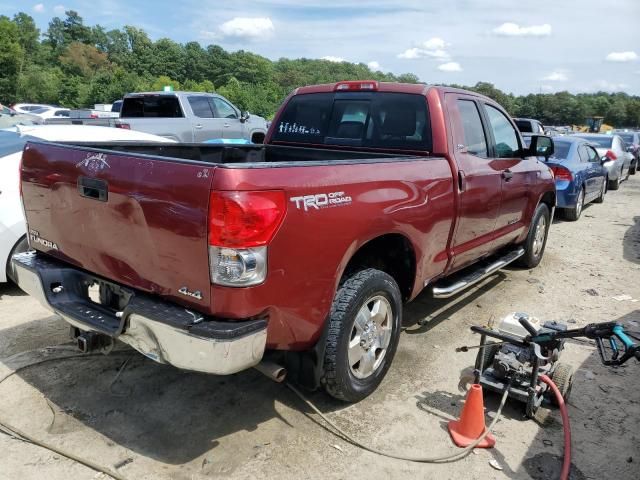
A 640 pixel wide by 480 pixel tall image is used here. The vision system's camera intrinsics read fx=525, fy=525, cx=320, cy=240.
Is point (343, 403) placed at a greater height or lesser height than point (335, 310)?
lesser

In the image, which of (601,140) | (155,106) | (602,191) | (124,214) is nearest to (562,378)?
(124,214)

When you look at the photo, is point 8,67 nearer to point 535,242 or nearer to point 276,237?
point 535,242

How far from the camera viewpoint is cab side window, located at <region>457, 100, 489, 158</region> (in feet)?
14.3

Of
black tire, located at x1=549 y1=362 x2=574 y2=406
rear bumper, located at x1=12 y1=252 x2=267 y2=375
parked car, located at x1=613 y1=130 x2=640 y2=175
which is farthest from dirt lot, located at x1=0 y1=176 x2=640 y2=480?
parked car, located at x1=613 y1=130 x2=640 y2=175

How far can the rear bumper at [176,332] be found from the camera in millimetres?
2393

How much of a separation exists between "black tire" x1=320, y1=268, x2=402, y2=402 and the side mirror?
9.19 feet

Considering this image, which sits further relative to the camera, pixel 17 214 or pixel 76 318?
pixel 17 214

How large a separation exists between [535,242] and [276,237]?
482 centimetres

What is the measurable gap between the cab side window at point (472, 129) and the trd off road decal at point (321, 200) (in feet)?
6.05

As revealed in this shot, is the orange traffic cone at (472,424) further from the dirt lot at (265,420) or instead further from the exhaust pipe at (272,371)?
the exhaust pipe at (272,371)

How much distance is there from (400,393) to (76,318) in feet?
6.95

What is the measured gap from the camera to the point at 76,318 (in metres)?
2.89

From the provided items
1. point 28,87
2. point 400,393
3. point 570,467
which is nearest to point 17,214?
point 400,393

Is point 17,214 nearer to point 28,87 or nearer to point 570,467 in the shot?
point 570,467
